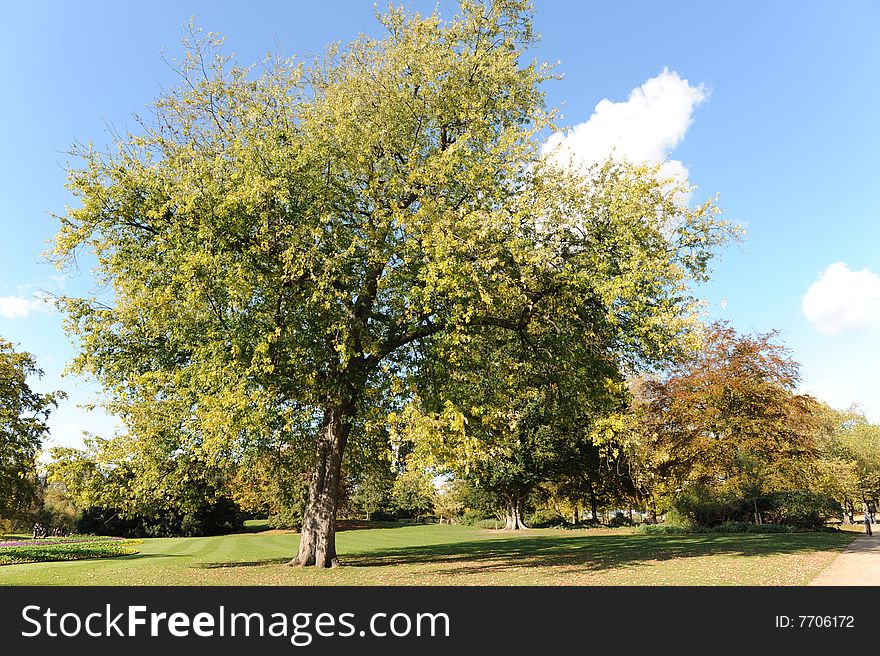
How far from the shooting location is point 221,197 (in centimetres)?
1512

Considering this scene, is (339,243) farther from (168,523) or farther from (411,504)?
(411,504)

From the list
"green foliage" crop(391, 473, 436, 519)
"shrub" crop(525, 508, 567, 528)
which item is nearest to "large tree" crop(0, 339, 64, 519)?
"green foliage" crop(391, 473, 436, 519)

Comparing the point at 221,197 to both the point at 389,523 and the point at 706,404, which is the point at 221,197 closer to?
the point at 706,404

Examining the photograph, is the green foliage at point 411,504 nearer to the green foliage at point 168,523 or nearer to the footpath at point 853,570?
the green foliage at point 168,523

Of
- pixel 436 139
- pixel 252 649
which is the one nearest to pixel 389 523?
pixel 436 139

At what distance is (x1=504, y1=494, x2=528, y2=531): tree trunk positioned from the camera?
50.6 meters

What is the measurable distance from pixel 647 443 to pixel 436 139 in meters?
25.5

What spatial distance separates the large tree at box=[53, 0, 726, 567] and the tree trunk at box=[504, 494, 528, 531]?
34.6 metres

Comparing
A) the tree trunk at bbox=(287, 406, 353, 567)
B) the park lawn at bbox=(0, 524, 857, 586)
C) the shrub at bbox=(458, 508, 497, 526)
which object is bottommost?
the shrub at bbox=(458, 508, 497, 526)

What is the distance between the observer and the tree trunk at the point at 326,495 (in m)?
18.6

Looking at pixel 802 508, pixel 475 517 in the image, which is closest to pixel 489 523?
pixel 475 517

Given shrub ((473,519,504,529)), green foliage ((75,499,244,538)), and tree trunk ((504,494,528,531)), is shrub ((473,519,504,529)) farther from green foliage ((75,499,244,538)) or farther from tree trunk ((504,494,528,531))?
green foliage ((75,499,244,538))

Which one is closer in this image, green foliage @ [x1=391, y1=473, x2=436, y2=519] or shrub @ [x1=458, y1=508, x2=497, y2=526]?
shrub @ [x1=458, y1=508, x2=497, y2=526]

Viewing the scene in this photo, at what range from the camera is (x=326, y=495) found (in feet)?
62.5
